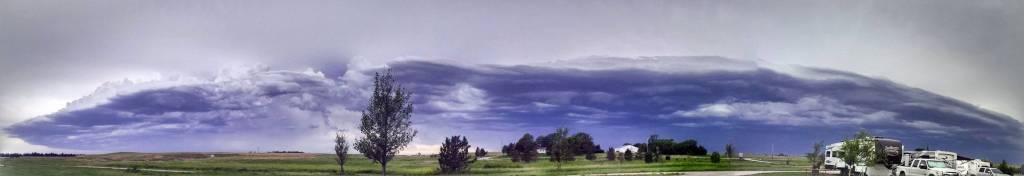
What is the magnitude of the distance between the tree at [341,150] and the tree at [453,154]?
188 centimetres

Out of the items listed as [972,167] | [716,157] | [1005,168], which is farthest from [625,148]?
[1005,168]

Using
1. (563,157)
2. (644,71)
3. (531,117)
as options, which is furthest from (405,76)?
(644,71)

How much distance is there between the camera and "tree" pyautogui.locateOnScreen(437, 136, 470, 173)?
15.3 m

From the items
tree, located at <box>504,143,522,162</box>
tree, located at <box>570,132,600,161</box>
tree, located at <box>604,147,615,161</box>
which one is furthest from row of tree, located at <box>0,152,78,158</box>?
tree, located at <box>604,147,615,161</box>

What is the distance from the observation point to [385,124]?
50.3 ft

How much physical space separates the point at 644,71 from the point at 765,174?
3.71 metres

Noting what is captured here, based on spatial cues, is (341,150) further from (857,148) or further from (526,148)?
(857,148)

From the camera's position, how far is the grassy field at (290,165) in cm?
1530

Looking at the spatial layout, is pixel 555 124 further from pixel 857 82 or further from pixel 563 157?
pixel 857 82

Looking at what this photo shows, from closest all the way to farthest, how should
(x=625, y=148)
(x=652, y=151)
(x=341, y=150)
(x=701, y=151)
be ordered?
(x=341, y=150) → (x=625, y=148) → (x=652, y=151) → (x=701, y=151)

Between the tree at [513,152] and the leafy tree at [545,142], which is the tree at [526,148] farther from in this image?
the leafy tree at [545,142]

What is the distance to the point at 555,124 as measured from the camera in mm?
15734

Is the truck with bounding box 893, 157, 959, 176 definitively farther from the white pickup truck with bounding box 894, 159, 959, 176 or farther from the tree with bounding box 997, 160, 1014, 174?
the tree with bounding box 997, 160, 1014, 174

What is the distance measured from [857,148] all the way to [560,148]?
6773 millimetres
